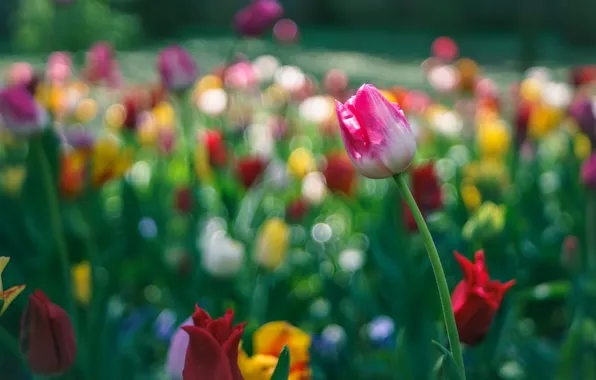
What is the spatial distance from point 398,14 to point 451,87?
9.71 meters

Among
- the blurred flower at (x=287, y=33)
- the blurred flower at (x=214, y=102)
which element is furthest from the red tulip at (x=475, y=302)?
the blurred flower at (x=287, y=33)

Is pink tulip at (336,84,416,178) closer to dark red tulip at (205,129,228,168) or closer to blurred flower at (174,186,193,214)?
blurred flower at (174,186,193,214)

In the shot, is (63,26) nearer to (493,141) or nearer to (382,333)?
(493,141)

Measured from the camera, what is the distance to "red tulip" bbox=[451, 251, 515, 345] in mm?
848

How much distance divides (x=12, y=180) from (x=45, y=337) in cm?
147

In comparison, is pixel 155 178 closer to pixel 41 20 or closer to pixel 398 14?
pixel 41 20

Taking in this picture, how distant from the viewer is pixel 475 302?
85cm

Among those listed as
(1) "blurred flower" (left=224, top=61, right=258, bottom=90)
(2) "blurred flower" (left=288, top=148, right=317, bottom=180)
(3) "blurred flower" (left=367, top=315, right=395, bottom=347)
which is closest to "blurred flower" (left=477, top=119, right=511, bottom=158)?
(2) "blurred flower" (left=288, top=148, right=317, bottom=180)

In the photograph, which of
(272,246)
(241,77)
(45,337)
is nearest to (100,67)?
(241,77)

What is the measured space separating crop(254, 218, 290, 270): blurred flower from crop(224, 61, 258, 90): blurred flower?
1019mm

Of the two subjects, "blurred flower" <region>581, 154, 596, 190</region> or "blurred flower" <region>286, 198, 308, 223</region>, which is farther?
"blurred flower" <region>286, 198, 308, 223</region>

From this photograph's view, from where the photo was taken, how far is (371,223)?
1.79m

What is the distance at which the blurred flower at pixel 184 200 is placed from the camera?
A: 1.95 meters

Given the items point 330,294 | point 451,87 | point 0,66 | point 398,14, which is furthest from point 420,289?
point 398,14
